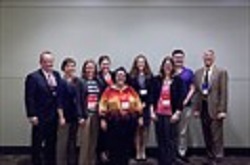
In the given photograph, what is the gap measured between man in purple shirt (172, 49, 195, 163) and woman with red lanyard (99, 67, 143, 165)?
85cm

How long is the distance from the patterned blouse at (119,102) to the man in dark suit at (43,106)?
0.60 metres

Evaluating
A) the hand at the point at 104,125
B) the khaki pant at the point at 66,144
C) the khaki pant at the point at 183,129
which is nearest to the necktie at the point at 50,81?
the khaki pant at the point at 66,144

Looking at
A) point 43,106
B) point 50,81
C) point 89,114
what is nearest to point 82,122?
point 89,114

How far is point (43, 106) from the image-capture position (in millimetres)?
6625

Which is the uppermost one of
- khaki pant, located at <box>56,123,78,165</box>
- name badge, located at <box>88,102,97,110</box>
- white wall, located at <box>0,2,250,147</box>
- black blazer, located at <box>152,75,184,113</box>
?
white wall, located at <box>0,2,250,147</box>

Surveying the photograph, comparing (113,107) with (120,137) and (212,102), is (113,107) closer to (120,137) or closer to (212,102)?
(120,137)

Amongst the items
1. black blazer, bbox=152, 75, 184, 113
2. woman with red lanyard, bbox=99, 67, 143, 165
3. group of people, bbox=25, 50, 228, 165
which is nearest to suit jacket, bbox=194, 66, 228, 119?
group of people, bbox=25, 50, 228, 165

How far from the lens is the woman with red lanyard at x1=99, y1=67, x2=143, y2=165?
21.9 feet

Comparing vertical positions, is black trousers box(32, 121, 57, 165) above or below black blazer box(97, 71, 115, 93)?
below

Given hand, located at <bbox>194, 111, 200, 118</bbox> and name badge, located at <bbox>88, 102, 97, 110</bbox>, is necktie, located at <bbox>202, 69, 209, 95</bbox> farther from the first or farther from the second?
name badge, located at <bbox>88, 102, 97, 110</bbox>

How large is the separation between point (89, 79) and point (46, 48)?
1.81 meters

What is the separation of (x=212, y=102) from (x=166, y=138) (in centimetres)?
90

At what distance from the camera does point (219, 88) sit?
291 inches

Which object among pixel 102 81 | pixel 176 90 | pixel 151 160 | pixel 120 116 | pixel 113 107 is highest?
pixel 102 81
